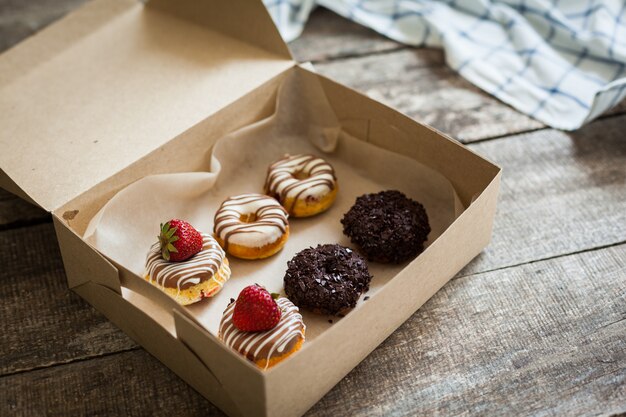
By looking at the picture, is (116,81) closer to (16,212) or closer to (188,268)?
(16,212)

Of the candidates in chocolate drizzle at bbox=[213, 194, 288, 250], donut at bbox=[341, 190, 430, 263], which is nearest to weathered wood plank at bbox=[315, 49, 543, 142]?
donut at bbox=[341, 190, 430, 263]

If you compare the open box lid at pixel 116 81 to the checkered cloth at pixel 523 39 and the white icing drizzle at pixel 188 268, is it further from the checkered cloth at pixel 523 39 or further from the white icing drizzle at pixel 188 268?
the checkered cloth at pixel 523 39

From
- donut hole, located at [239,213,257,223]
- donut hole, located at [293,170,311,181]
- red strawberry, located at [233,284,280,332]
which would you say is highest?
red strawberry, located at [233,284,280,332]

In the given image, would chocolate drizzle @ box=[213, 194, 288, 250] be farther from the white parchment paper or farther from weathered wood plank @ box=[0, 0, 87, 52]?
weathered wood plank @ box=[0, 0, 87, 52]

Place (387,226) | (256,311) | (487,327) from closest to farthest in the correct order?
(256,311) < (487,327) < (387,226)

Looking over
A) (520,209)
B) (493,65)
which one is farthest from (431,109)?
(520,209)

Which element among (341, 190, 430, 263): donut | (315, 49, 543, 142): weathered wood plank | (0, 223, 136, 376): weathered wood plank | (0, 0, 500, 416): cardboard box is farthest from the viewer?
(315, 49, 543, 142): weathered wood plank

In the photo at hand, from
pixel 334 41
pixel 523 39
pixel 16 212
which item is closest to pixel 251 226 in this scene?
pixel 16 212
